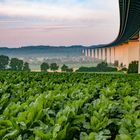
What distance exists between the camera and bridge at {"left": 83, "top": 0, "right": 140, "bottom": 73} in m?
35.5

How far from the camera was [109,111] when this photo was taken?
210 inches

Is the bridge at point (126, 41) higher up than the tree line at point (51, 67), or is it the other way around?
the bridge at point (126, 41)

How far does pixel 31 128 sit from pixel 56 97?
204cm

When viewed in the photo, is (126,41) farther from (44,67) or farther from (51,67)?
(44,67)

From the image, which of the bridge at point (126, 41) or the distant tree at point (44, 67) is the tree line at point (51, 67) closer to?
the distant tree at point (44, 67)

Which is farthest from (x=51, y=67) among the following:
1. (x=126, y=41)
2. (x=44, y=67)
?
(x=126, y=41)

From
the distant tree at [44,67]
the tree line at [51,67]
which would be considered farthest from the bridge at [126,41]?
the distant tree at [44,67]

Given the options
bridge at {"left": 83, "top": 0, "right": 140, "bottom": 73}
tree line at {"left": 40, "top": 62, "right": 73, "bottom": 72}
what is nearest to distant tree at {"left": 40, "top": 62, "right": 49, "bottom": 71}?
tree line at {"left": 40, "top": 62, "right": 73, "bottom": 72}

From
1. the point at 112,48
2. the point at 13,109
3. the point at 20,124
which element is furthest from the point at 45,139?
the point at 112,48

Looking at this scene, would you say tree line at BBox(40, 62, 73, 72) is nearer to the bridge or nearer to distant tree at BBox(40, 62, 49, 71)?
distant tree at BBox(40, 62, 49, 71)

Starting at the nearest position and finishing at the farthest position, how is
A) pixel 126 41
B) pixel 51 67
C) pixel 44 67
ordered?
1. pixel 44 67
2. pixel 51 67
3. pixel 126 41

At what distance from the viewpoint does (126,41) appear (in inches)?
3265

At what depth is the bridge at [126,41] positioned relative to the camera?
35463 mm

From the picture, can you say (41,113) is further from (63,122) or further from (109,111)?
(109,111)
